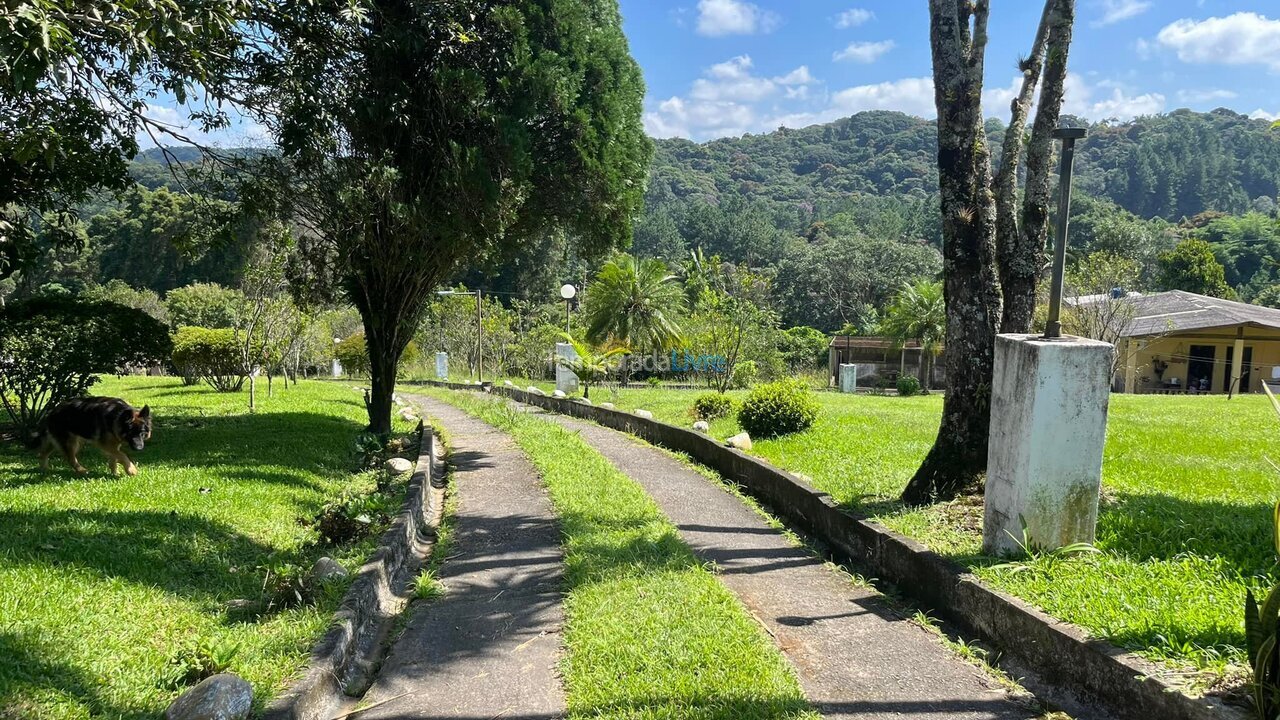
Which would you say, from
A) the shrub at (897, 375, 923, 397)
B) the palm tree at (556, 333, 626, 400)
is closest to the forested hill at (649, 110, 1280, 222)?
the shrub at (897, 375, 923, 397)

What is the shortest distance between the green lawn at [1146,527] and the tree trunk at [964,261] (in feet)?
1.23

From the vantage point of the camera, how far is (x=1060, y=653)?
144 inches

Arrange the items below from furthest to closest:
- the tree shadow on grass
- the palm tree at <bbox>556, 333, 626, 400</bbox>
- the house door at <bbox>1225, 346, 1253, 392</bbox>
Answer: the house door at <bbox>1225, 346, 1253, 392</bbox> < the palm tree at <bbox>556, 333, 626, 400</bbox> < the tree shadow on grass

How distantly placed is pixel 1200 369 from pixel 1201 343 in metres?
1.38

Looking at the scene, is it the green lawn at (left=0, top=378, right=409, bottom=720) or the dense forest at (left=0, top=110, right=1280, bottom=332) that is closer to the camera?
the green lawn at (left=0, top=378, right=409, bottom=720)

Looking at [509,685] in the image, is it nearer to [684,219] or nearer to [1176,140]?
[684,219]

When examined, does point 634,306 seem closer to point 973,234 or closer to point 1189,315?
point 1189,315

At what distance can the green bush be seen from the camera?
35.8 ft

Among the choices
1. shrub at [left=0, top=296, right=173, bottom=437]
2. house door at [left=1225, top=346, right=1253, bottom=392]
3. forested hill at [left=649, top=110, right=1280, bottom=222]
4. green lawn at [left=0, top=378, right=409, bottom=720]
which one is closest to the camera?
green lawn at [left=0, top=378, right=409, bottom=720]

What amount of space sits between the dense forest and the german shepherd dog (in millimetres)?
2754

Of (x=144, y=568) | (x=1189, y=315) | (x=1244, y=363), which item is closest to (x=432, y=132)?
(x=144, y=568)

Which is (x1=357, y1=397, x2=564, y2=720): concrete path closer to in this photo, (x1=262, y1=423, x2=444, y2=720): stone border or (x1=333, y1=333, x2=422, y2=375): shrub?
(x1=262, y1=423, x2=444, y2=720): stone border

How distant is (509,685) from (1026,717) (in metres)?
2.43

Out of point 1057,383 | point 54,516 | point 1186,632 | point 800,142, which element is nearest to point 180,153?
point 54,516
